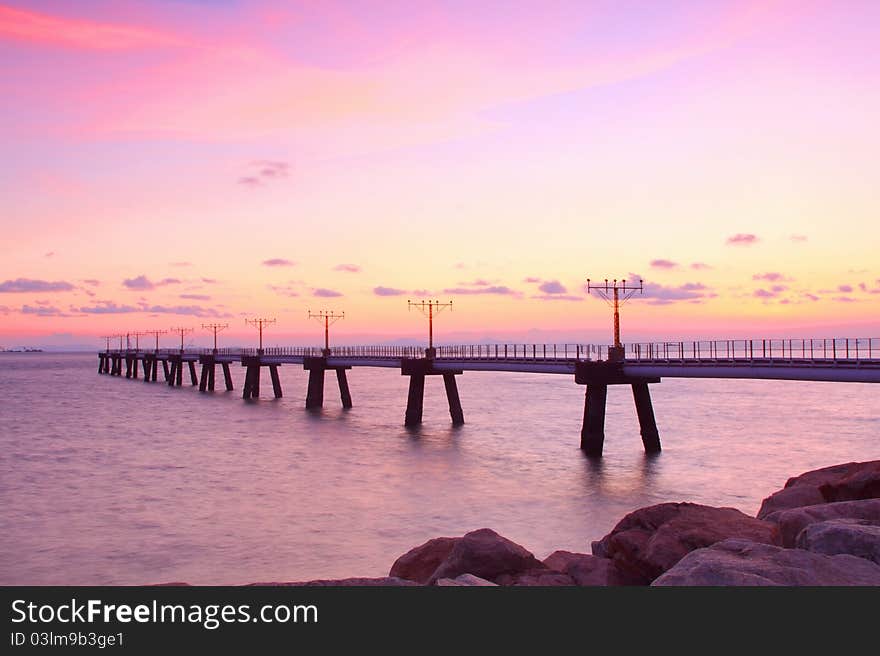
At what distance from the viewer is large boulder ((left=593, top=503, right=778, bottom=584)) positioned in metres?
12.2

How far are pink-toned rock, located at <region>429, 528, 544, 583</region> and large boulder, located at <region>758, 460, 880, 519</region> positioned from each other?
6.25 meters

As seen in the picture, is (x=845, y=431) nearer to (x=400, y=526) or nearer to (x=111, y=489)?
(x=400, y=526)

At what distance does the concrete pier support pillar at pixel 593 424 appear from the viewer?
43.8 m

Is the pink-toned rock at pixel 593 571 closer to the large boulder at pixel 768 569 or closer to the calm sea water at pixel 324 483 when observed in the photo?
the large boulder at pixel 768 569

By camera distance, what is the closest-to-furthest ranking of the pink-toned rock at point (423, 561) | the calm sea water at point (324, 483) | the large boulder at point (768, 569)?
the large boulder at point (768, 569) < the pink-toned rock at point (423, 561) < the calm sea water at point (324, 483)

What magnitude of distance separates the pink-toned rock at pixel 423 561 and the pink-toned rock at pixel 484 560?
74.9 inches

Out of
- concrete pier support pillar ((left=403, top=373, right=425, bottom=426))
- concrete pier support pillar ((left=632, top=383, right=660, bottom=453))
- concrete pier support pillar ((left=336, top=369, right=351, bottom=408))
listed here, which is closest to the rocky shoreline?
concrete pier support pillar ((left=632, top=383, right=660, bottom=453))

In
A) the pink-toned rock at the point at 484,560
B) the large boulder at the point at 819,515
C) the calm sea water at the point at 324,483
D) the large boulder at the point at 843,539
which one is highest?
the large boulder at the point at 843,539

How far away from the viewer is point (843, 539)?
9836 millimetres

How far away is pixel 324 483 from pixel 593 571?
2481 cm

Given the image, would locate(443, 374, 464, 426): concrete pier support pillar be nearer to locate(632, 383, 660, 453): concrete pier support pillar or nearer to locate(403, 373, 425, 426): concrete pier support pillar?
locate(403, 373, 425, 426): concrete pier support pillar

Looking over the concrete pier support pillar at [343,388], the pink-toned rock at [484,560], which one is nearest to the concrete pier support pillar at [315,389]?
the concrete pier support pillar at [343,388]

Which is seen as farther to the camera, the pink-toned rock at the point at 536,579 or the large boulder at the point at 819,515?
the pink-toned rock at the point at 536,579
